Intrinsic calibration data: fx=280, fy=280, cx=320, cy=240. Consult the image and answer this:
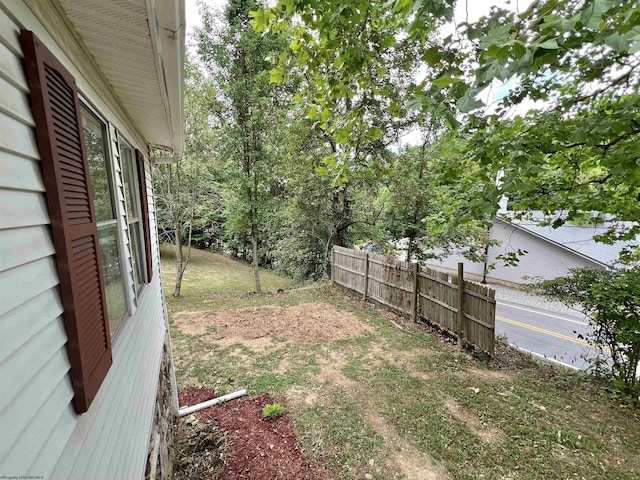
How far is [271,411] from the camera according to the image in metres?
3.39

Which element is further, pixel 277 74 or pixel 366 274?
pixel 366 274

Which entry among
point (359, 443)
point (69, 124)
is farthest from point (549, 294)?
point (69, 124)

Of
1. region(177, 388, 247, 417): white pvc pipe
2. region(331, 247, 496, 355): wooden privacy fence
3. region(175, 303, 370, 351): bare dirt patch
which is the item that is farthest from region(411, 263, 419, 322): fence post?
region(177, 388, 247, 417): white pvc pipe

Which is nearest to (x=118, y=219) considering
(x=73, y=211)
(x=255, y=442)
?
(x=73, y=211)

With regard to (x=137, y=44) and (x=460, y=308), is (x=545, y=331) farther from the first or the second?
(x=137, y=44)

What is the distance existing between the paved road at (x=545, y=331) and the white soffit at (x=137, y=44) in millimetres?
7433

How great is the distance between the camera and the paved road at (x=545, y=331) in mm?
6477

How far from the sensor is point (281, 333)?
574 cm

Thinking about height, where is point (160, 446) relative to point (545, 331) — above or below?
above

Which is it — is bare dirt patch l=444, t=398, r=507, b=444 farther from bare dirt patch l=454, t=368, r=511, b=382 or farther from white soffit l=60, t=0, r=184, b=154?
white soffit l=60, t=0, r=184, b=154

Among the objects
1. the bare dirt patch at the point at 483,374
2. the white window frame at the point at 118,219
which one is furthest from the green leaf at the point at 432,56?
the bare dirt patch at the point at 483,374

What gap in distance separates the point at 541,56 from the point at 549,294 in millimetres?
4200

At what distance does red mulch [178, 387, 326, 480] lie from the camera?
266 centimetres

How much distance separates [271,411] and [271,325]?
9.27ft
